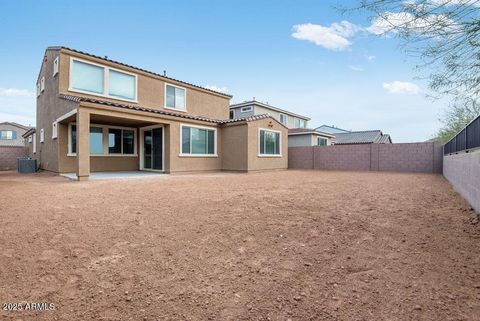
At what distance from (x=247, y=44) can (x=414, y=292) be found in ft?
51.7

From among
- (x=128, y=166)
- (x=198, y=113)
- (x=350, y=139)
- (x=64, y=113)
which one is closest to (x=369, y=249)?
(x=64, y=113)

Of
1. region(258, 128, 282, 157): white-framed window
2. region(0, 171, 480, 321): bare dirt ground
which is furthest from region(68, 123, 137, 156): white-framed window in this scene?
region(0, 171, 480, 321): bare dirt ground

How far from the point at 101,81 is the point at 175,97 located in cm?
464

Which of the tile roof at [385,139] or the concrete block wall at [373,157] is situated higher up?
the tile roof at [385,139]

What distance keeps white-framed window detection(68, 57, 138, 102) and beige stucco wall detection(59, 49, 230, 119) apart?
19cm

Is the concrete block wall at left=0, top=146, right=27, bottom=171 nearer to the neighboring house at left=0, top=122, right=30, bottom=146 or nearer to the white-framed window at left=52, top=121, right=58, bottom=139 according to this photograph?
the white-framed window at left=52, top=121, right=58, bottom=139

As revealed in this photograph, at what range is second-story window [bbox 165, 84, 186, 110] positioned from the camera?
16562 mm

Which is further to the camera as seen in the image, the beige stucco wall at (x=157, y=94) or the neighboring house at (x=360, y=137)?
the neighboring house at (x=360, y=137)

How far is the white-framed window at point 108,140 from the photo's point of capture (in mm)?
13266

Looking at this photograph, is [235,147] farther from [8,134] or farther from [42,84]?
[8,134]

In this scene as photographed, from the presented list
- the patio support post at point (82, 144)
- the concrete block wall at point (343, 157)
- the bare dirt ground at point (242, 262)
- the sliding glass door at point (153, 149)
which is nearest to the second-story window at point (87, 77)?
the sliding glass door at point (153, 149)

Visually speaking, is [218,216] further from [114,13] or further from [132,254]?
[114,13]

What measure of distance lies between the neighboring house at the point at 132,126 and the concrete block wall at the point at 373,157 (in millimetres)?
2907

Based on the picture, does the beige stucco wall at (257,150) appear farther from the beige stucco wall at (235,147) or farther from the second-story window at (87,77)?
the second-story window at (87,77)
